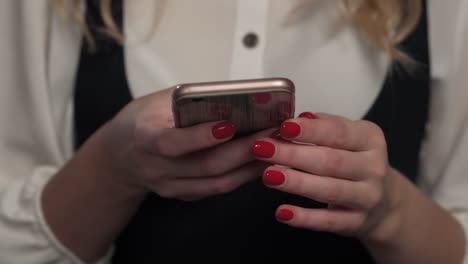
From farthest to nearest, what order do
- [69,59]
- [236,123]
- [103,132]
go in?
[69,59] < [103,132] < [236,123]

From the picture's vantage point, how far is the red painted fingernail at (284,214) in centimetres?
40

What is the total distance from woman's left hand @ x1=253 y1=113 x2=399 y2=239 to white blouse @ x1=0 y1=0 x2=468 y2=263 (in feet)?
0.56

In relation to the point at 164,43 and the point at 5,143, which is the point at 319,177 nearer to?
the point at 164,43

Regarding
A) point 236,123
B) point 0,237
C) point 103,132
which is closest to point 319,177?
point 236,123

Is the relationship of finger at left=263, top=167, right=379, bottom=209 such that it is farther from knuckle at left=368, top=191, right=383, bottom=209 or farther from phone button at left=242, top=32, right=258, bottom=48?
phone button at left=242, top=32, right=258, bottom=48

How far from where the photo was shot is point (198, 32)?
612mm

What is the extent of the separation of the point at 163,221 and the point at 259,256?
0.10 m

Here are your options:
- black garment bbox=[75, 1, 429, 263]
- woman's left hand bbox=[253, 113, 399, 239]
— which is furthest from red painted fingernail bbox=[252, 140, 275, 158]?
black garment bbox=[75, 1, 429, 263]

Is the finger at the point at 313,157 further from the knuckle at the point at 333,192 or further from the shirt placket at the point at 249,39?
the shirt placket at the point at 249,39

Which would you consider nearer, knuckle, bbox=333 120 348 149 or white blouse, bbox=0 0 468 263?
knuckle, bbox=333 120 348 149

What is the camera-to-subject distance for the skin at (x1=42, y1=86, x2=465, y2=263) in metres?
0.40

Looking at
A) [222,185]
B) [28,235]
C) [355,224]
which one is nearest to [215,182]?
[222,185]

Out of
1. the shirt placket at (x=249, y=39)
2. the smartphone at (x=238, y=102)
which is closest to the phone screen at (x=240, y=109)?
the smartphone at (x=238, y=102)

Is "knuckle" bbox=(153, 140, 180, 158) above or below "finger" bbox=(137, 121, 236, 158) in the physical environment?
below
